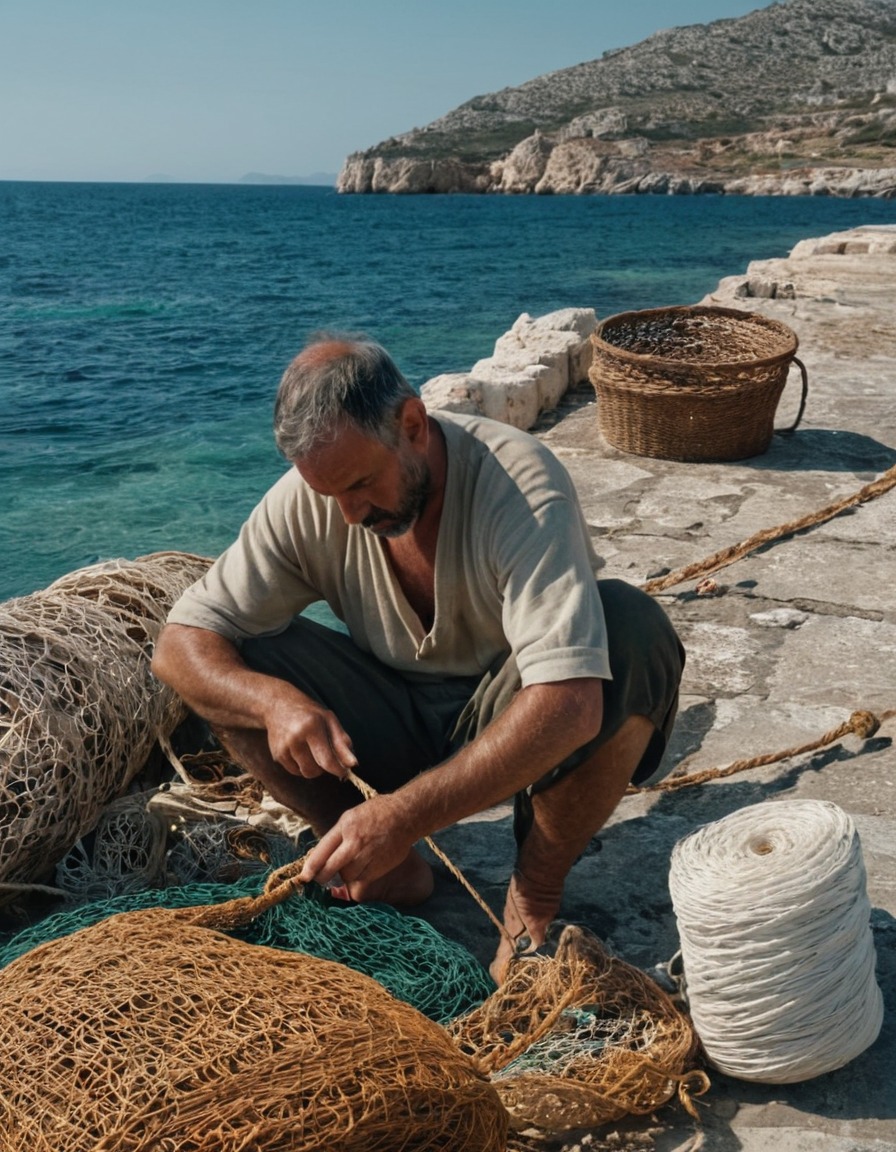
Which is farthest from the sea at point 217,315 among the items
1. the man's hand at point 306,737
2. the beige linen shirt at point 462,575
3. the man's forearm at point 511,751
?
the man's forearm at point 511,751

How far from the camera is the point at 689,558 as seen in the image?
5.06 m

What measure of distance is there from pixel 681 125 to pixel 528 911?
102615mm

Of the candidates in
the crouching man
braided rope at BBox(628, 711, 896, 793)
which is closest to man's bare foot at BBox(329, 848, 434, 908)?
the crouching man

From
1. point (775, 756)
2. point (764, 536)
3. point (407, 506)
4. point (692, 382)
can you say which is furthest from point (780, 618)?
point (407, 506)

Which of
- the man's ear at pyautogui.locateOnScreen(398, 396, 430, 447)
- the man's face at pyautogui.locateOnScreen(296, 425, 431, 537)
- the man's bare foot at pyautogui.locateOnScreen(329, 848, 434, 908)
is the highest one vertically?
the man's ear at pyautogui.locateOnScreen(398, 396, 430, 447)

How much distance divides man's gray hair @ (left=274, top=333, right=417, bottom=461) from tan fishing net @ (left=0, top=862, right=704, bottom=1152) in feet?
3.41

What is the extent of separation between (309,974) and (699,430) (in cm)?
473

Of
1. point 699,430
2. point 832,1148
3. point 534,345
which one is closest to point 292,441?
point 832,1148

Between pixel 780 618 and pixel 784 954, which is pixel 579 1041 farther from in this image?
pixel 780 618

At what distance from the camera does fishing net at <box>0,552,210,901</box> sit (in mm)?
2939

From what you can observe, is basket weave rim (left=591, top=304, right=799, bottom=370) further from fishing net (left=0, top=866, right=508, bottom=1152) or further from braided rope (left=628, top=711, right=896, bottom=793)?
fishing net (left=0, top=866, right=508, bottom=1152)

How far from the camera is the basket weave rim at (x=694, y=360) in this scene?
5.93 m

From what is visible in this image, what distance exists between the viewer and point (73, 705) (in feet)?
10.4

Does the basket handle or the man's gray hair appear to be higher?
the man's gray hair
